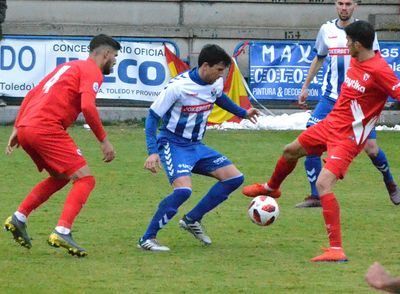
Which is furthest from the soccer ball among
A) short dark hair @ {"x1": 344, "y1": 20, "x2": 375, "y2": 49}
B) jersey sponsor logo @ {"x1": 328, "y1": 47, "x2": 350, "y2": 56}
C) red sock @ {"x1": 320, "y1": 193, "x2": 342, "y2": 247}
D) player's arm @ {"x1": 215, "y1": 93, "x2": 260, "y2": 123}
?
jersey sponsor logo @ {"x1": 328, "y1": 47, "x2": 350, "y2": 56}

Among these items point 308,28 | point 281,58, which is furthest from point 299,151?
point 308,28

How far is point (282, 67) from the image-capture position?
18.8 m

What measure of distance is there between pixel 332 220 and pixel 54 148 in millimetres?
2172

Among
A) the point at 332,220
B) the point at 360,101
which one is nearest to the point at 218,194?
the point at 332,220

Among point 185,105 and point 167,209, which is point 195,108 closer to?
point 185,105

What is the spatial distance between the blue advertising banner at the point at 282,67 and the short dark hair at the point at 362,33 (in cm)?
931

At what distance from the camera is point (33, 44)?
1866cm

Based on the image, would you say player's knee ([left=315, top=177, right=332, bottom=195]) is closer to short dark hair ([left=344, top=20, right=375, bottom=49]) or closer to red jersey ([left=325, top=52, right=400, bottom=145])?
red jersey ([left=325, top=52, right=400, bottom=145])

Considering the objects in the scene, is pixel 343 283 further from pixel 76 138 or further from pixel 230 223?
pixel 76 138

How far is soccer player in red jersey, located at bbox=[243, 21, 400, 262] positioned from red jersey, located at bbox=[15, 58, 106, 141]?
179 cm

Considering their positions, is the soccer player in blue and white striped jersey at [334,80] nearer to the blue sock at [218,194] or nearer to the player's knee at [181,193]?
the blue sock at [218,194]

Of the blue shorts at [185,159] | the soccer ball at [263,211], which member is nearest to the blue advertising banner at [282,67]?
the soccer ball at [263,211]

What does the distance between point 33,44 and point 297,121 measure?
4.26 m

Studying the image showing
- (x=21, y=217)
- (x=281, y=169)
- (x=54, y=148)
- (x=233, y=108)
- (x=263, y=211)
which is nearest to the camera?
(x=54, y=148)
